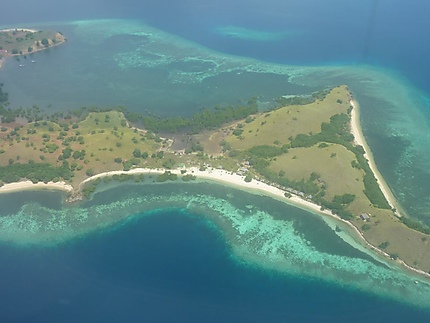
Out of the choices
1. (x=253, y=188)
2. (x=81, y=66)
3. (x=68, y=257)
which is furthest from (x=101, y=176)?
(x=81, y=66)

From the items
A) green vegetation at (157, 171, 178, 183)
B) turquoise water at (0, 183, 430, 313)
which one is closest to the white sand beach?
turquoise water at (0, 183, 430, 313)

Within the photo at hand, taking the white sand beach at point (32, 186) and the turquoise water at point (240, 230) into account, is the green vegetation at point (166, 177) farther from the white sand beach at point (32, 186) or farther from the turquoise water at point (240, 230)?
the white sand beach at point (32, 186)

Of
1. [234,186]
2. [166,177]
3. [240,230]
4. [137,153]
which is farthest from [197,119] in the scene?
[240,230]

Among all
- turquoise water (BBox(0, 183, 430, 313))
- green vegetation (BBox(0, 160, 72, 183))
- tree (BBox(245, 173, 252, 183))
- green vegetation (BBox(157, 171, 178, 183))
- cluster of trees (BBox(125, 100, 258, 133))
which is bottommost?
turquoise water (BBox(0, 183, 430, 313))

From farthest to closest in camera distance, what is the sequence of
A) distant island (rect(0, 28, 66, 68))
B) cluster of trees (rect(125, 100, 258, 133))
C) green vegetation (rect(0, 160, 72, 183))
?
distant island (rect(0, 28, 66, 68)) < cluster of trees (rect(125, 100, 258, 133)) < green vegetation (rect(0, 160, 72, 183))

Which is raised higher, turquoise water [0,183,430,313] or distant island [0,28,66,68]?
distant island [0,28,66,68]

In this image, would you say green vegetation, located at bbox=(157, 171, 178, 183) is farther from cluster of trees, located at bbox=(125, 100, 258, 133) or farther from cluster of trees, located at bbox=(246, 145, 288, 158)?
cluster of trees, located at bbox=(246, 145, 288, 158)

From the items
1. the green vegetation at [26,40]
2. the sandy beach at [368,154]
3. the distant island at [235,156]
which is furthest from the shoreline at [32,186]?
the green vegetation at [26,40]
